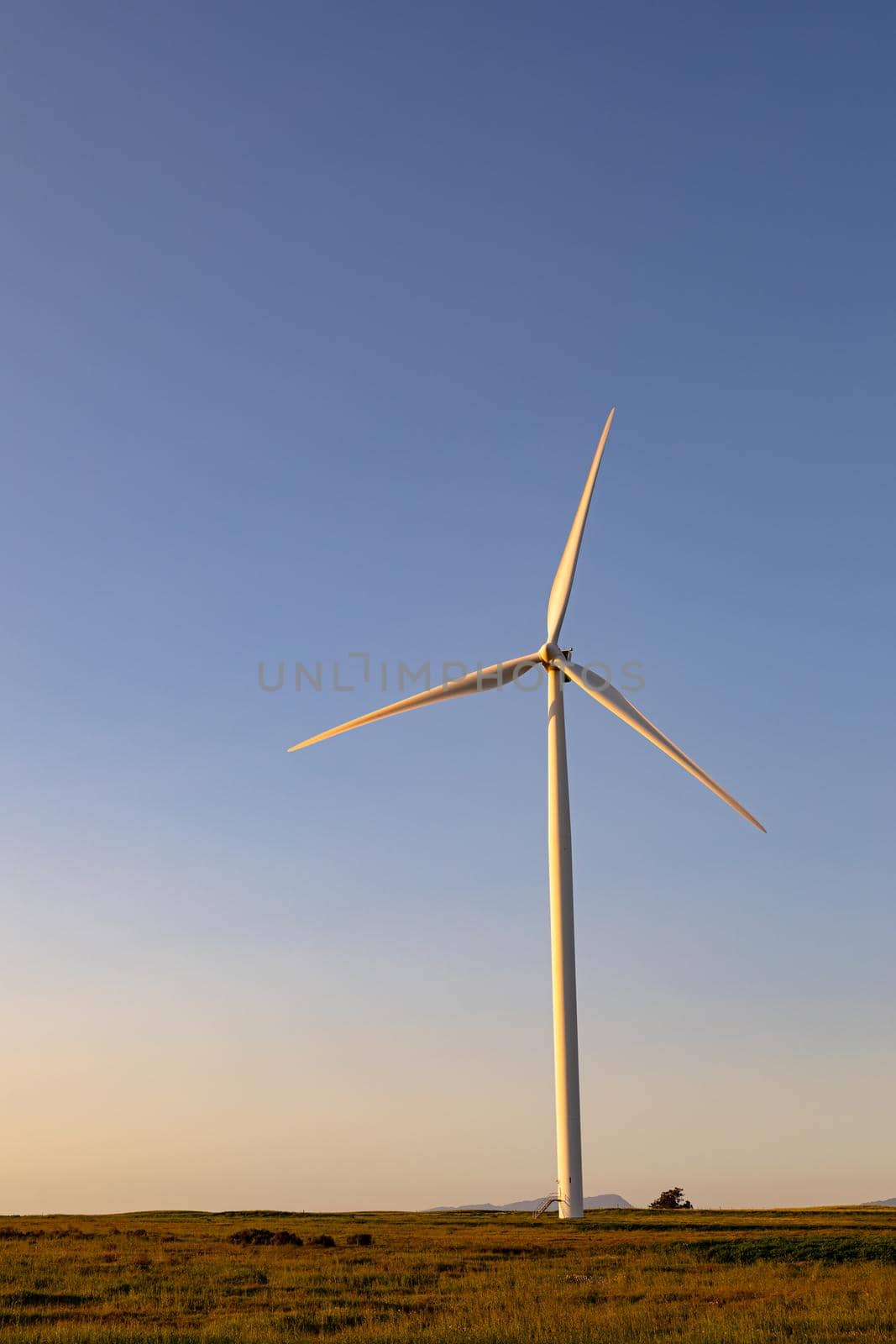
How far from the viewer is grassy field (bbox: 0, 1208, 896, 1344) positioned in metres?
29.7

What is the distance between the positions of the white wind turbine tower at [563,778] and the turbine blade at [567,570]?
0.16ft

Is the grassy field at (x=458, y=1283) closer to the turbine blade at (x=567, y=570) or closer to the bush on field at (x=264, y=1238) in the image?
the bush on field at (x=264, y=1238)

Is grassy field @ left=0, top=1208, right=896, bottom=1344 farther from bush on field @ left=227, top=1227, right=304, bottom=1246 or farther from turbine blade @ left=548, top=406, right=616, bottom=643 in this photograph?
turbine blade @ left=548, top=406, right=616, bottom=643

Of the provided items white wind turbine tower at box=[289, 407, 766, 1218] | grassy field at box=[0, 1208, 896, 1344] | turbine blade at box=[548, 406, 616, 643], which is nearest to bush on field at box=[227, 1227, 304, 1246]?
grassy field at box=[0, 1208, 896, 1344]

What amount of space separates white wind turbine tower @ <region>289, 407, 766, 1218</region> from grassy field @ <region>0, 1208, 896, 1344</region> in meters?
4.20

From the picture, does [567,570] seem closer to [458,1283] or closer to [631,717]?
[631,717]

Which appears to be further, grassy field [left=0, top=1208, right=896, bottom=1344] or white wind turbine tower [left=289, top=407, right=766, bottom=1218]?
white wind turbine tower [left=289, top=407, right=766, bottom=1218]

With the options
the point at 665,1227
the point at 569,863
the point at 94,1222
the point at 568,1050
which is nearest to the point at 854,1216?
the point at 665,1227

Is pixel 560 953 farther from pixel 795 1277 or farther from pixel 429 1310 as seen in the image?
pixel 429 1310

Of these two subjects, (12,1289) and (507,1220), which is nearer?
(12,1289)

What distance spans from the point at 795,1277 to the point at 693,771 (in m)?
27.0

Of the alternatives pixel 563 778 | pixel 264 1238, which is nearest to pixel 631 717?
pixel 563 778

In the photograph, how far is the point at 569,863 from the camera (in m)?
65.8

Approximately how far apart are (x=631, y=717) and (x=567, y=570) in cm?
1070
